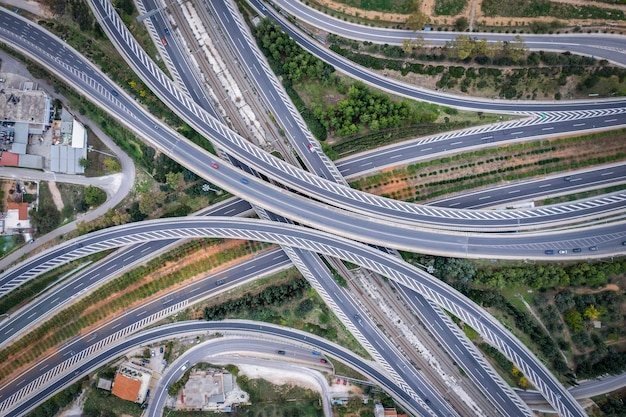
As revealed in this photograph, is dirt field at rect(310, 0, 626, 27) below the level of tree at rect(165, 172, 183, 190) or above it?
above

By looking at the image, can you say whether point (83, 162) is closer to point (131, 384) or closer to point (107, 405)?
point (131, 384)

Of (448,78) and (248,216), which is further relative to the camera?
(248,216)

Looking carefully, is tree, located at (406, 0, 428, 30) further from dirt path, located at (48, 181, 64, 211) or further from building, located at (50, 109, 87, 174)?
dirt path, located at (48, 181, 64, 211)

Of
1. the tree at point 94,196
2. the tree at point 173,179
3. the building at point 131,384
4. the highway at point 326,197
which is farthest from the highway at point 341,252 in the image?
the building at point 131,384

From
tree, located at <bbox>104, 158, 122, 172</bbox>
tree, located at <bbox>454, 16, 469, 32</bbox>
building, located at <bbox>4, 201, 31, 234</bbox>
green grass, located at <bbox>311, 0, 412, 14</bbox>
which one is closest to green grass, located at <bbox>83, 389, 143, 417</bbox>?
building, located at <bbox>4, 201, 31, 234</bbox>

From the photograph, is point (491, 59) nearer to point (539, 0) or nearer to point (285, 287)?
point (539, 0)

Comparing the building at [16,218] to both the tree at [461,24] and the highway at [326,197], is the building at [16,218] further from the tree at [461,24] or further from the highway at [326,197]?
the tree at [461,24]

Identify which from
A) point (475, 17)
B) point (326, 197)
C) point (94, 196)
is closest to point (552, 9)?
point (475, 17)

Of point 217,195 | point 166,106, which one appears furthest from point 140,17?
point 217,195
